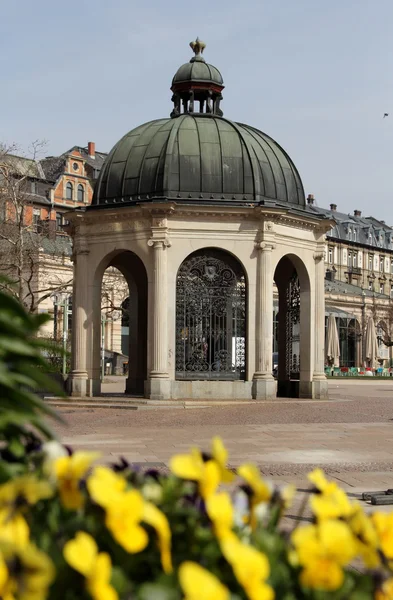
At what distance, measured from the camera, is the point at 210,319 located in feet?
92.9

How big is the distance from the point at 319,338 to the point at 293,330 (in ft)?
7.08

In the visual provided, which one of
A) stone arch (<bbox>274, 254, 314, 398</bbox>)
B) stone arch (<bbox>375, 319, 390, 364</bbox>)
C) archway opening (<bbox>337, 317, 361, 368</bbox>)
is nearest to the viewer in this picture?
stone arch (<bbox>274, 254, 314, 398</bbox>)

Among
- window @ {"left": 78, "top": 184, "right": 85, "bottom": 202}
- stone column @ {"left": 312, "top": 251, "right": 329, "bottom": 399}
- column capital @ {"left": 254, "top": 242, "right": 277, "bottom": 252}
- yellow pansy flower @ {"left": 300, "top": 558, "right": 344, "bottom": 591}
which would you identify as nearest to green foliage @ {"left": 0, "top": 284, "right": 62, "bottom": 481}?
yellow pansy flower @ {"left": 300, "top": 558, "right": 344, "bottom": 591}

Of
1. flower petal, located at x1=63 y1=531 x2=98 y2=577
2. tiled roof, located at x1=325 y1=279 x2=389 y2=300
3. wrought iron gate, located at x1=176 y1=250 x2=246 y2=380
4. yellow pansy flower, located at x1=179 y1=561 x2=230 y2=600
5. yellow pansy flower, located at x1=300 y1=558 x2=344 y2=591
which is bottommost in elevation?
yellow pansy flower, located at x1=300 y1=558 x2=344 y2=591

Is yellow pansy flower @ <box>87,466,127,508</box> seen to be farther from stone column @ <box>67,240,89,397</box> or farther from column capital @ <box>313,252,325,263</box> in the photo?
column capital @ <box>313,252,325,263</box>

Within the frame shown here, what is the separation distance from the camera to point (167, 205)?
2639 centimetres

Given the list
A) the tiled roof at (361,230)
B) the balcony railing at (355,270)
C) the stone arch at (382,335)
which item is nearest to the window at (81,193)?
the stone arch at (382,335)

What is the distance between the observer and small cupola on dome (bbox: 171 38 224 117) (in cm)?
3091

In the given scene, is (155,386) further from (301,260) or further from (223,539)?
(223,539)

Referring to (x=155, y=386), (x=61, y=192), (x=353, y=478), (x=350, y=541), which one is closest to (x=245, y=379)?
(x=155, y=386)

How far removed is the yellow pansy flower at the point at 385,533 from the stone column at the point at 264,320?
2467cm

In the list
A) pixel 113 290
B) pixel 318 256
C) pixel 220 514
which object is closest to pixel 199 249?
pixel 318 256

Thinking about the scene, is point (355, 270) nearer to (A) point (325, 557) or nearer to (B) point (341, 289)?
(B) point (341, 289)

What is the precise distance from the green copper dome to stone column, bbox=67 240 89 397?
6.82 feet
